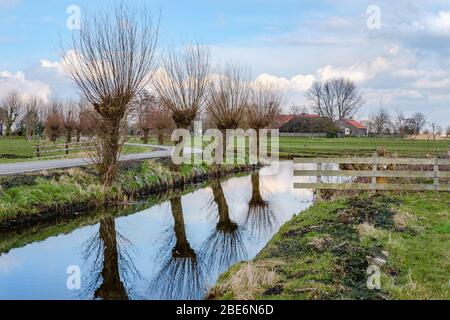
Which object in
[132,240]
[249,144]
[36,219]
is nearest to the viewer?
[132,240]

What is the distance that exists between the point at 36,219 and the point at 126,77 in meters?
6.63

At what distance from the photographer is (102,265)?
385 inches

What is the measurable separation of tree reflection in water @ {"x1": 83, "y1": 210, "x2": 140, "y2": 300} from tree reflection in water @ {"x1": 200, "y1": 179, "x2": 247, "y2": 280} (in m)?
1.61

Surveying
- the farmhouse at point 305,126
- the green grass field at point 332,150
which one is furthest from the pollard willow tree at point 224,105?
the farmhouse at point 305,126

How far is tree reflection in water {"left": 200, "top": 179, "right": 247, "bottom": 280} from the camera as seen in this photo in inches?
379

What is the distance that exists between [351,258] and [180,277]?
10.5ft

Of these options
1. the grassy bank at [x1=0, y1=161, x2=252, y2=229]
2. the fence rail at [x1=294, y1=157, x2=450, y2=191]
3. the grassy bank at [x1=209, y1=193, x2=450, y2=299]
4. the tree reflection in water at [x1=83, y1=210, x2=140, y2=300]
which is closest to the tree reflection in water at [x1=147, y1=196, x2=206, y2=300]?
the tree reflection in water at [x1=83, y1=210, x2=140, y2=300]

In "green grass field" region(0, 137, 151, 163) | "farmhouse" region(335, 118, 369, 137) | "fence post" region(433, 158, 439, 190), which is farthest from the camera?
"farmhouse" region(335, 118, 369, 137)

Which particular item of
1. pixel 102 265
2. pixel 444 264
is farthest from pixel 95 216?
pixel 444 264

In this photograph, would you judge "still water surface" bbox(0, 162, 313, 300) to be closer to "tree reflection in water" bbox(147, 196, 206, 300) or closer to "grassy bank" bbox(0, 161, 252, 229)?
"tree reflection in water" bbox(147, 196, 206, 300)

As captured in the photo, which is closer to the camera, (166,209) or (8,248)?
(8,248)

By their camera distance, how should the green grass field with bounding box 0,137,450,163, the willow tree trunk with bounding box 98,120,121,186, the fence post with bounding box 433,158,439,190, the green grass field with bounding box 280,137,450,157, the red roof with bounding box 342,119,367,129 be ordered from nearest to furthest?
the fence post with bounding box 433,158,439,190 → the willow tree trunk with bounding box 98,120,121,186 → the green grass field with bounding box 0,137,450,163 → the green grass field with bounding box 280,137,450,157 → the red roof with bounding box 342,119,367,129

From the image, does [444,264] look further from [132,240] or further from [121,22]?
[121,22]

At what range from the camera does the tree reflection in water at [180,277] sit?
7.77 meters
